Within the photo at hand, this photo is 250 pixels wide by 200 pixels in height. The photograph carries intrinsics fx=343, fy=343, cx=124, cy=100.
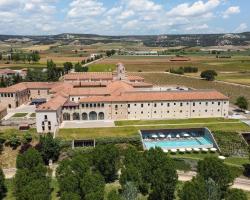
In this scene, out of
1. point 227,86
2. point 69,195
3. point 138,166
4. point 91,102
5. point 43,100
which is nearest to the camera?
point 69,195

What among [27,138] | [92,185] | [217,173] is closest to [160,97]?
[27,138]

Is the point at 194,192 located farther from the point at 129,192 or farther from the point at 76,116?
the point at 76,116

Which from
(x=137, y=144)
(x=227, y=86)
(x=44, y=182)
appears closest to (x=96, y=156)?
(x=44, y=182)

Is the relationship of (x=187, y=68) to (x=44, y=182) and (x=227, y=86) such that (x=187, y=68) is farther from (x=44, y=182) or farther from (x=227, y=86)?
(x=44, y=182)

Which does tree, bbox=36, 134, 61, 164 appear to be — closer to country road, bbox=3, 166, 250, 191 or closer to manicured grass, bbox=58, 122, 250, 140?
country road, bbox=3, 166, 250, 191

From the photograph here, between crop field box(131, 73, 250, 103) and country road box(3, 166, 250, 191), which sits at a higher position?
crop field box(131, 73, 250, 103)

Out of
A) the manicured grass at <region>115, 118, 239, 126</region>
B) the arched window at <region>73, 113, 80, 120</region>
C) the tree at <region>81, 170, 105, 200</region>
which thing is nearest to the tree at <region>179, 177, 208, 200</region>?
the tree at <region>81, 170, 105, 200</region>
